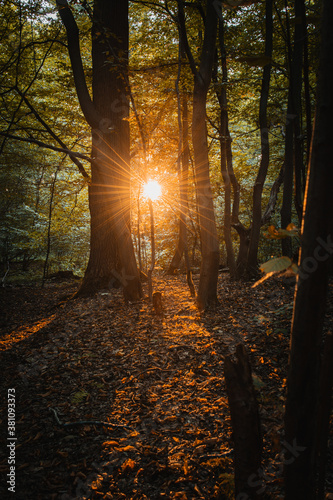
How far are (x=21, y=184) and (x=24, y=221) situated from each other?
7.58 ft

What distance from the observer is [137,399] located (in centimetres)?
289

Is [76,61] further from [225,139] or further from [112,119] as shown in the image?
[225,139]

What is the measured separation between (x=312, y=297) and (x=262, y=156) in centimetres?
708

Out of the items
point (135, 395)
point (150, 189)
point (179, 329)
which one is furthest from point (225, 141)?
point (135, 395)

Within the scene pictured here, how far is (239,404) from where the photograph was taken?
1.31m

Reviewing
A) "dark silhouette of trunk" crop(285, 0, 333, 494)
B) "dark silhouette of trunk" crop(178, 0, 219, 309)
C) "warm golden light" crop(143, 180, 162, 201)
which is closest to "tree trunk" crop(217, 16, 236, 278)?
"dark silhouette of trunk" crop(178, 0, 219, 309)

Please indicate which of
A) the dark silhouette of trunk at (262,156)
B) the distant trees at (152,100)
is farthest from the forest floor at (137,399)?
the dark silhouette of trunk at (262,156)

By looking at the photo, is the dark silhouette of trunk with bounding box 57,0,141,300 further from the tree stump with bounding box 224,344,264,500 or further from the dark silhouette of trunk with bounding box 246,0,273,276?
the tree stump with bounding box 224,344,264,500

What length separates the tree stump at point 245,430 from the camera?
130 cm

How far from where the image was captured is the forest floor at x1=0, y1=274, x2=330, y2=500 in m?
1.94

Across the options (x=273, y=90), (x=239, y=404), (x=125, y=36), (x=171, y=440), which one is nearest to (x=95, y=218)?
(x=125, y=36)

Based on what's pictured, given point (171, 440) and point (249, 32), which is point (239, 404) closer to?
point (171, 440)

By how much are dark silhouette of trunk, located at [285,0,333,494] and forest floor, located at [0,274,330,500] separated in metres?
0.54

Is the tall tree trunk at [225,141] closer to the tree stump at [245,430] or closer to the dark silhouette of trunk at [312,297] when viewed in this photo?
the dark silhouette of trunk at [312,297]
